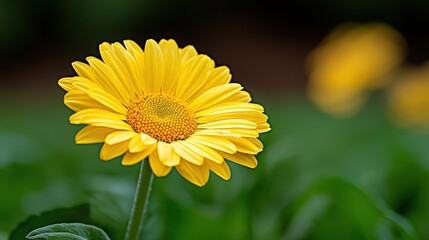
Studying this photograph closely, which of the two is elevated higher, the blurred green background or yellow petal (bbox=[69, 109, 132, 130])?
yellow petal (bbox=[69, 109, 132, 130])

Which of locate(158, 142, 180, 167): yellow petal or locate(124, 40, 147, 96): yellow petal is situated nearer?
locate(158, 142, 180, 167): yellow petal

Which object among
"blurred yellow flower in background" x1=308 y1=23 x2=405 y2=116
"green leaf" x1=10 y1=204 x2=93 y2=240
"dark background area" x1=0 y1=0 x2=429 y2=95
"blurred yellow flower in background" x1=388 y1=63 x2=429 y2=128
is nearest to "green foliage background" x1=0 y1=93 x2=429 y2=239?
"green leaf" x1=10 y1=204 x2=93 y2=240

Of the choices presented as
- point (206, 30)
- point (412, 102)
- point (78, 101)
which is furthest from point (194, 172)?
point (206, 30)

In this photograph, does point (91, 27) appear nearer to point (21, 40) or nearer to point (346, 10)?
point (21, 40)

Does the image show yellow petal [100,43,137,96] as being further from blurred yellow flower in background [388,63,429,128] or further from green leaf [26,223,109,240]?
blurred yellow flower in background [388,63,429,128]

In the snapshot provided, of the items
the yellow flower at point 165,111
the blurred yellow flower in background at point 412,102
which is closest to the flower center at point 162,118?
the yellow flower at point 165,111

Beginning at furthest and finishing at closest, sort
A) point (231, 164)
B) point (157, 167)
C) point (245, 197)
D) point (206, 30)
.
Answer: point (206, 30) → point (231, 164) → point (245, 197) → point (157, 167)

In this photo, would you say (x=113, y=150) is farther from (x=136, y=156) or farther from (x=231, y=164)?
(x=231, y=164)
